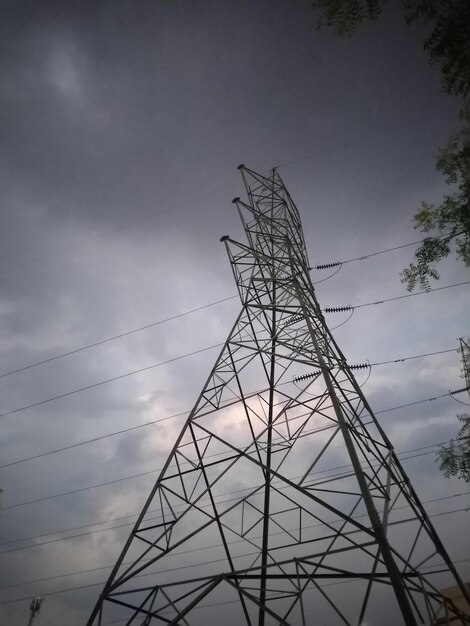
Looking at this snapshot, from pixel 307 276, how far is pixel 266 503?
6.19 meters

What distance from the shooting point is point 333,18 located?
2.96 m

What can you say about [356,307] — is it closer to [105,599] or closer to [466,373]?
[466,373]

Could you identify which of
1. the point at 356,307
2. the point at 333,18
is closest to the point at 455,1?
the point at 333,18

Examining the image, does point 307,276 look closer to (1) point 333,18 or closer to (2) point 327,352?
(2) point 327,352

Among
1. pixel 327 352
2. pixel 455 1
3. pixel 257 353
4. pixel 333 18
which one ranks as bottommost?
pixel 327 352

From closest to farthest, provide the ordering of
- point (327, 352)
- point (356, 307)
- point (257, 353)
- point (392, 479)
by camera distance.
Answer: point (392, 479), point (327, 352), point (257, 353), point (356, 307)

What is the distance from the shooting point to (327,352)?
6613 millimetres

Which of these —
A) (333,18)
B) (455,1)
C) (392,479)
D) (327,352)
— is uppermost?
(333,18)

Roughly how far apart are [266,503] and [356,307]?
6.79 metres

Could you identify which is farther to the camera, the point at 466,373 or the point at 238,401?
the point at 466,373

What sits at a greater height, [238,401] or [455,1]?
[455,1]

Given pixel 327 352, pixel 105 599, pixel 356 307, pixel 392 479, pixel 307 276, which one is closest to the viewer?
pixel 105 599

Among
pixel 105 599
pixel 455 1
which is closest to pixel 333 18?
pixel 455 1

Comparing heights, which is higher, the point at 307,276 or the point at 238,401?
the point at 307,276
